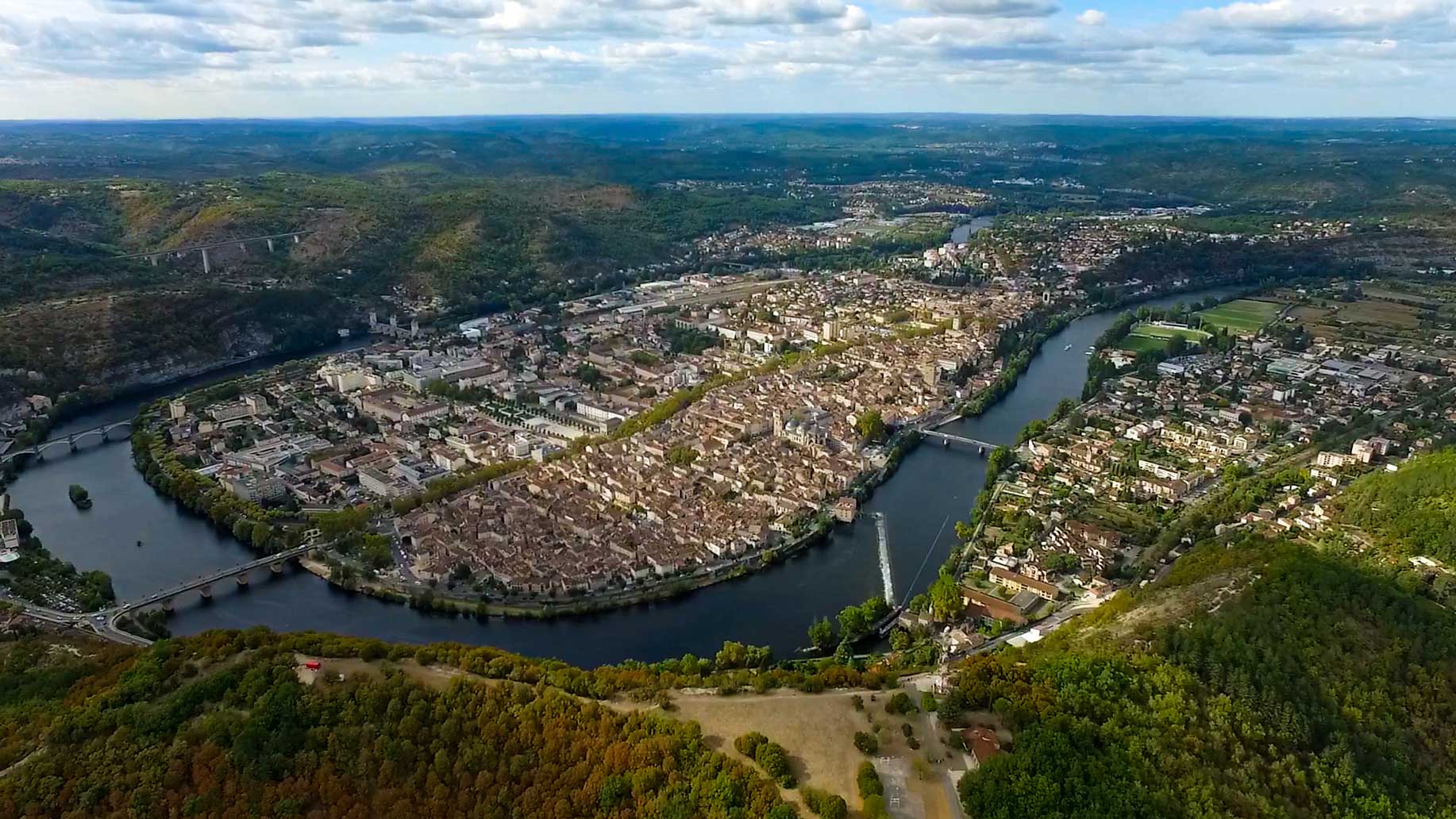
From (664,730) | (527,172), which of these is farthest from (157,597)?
(527,172)

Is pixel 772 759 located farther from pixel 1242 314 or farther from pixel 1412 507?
pixel 1242 314

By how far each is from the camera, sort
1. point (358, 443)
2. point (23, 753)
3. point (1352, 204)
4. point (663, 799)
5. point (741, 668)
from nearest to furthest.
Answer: point (663, 799), point (23, 753), point (741, 668), point (358, 443), point (1352, 204)

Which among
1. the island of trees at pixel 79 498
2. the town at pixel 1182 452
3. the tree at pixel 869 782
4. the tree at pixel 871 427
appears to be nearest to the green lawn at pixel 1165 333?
the town at pixel 1182 452

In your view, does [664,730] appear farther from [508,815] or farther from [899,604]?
[899,604]

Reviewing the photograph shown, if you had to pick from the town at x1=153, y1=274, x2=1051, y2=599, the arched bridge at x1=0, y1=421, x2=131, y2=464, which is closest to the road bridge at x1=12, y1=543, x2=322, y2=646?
the town at x1=153, y1=274, x2=1051, y2=599

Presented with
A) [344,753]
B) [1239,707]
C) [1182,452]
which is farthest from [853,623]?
[1182,452]

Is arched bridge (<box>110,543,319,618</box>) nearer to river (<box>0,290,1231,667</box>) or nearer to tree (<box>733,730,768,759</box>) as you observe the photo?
river (<box>0,290,1231,667</box>)
